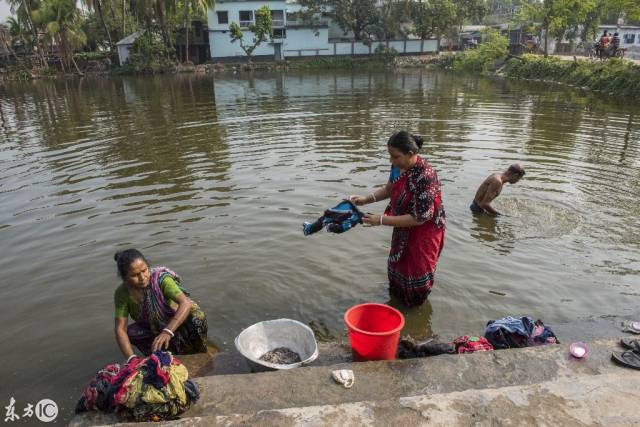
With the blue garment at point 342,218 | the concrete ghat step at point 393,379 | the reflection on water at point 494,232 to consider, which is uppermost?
the blue garment at point 342,218

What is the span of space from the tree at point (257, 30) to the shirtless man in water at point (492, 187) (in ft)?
131

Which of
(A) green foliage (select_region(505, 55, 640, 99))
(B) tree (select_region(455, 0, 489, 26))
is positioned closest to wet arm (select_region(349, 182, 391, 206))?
(A) green foliage (select_region(505, 55, 640, 99))

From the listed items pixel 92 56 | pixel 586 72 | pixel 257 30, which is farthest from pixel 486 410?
pixel 92 56

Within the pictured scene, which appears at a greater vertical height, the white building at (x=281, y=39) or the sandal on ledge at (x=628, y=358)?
the white building at (x=281, y=39)

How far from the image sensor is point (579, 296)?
539 centimetres

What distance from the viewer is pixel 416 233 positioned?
14.2ft

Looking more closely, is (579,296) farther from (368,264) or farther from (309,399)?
(309,399)

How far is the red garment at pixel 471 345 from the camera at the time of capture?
3.75m

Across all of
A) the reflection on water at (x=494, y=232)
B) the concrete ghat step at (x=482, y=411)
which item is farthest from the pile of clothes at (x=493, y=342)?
the reflection on water at (x=494, y=232)

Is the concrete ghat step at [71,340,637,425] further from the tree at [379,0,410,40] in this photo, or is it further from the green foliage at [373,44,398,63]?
the tree at [379,0,410,40]

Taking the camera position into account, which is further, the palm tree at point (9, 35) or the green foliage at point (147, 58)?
the green foliage at point (147, 58)

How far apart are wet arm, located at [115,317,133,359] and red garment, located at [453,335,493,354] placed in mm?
2707

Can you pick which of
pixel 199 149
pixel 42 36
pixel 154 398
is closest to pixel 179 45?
pixel 42 36

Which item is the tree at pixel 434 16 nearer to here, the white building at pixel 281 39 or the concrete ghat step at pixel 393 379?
the white building at pixel 281 39
